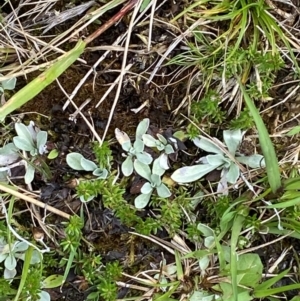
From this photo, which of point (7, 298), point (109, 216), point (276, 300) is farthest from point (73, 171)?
point (276, 300)

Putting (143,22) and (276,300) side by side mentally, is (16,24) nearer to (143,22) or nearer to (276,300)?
(143,22)

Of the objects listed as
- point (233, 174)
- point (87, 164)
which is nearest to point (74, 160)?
point (87, 164)

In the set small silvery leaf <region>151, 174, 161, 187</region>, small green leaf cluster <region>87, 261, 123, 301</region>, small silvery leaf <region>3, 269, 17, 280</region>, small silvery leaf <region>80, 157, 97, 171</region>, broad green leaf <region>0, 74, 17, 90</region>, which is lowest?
small green leaf cluster <region>87, 261, 123, 301</region>

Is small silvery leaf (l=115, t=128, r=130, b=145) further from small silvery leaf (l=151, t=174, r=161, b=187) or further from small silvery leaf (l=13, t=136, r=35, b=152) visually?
small silvery leaf (l=13, t=136, r=35, b=152)

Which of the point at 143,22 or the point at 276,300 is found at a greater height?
the point at 143,22

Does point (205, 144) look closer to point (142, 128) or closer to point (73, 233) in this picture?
point (142, 128)

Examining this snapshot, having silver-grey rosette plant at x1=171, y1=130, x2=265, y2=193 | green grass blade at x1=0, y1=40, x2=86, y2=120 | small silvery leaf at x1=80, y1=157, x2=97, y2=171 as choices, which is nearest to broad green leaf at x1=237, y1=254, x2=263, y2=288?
silver-grey rosette plant at x1=171, y1=130, x2=265, y2=193
